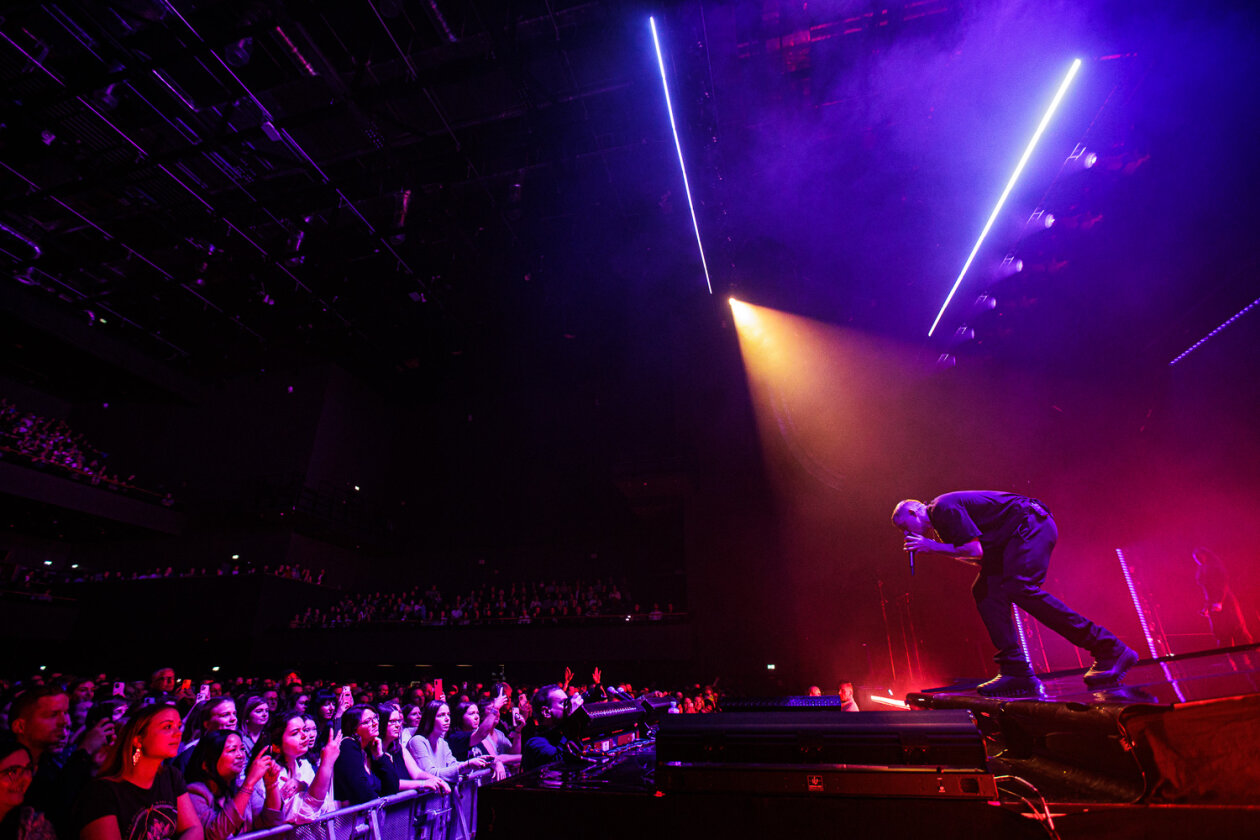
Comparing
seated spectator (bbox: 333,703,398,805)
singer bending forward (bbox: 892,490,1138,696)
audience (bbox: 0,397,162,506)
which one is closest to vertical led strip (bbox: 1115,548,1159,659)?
singer bending forward (bbox: 892,490,1138,696)

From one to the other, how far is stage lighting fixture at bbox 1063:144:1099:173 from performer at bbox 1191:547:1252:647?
3980 millimetres

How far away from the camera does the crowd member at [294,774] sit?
2924mm

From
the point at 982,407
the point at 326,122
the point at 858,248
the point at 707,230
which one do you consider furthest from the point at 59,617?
the point at 982,407

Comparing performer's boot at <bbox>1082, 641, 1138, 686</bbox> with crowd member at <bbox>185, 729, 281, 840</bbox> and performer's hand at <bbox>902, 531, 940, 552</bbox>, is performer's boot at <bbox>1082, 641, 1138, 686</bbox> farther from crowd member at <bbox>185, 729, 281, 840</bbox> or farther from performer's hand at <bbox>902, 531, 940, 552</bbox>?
crowd member at <bbox>185, 729, 281, 840</bbox>

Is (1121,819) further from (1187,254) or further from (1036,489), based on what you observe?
(1036,489)

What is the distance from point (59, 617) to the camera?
1399 centimetres

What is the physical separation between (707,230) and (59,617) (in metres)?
17.7

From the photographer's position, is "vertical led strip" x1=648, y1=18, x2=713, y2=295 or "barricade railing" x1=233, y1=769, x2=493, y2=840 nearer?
"barricade railing" x1=233, y1=769, x2=493, y2=840

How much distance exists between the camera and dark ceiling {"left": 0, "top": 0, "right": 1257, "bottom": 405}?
16.3 ft

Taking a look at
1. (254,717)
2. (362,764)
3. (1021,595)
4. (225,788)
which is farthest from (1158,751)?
(254,717)

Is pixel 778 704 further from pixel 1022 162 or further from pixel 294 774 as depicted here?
pixel 1022 162

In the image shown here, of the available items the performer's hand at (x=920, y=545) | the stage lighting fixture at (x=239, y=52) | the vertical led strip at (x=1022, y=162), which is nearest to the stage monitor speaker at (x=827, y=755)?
the performer's hand at (x=920, y=545)

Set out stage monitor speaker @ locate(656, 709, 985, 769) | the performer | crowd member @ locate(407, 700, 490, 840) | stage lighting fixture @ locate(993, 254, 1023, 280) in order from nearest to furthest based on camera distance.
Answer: stage monitor speaker @ locate(656, 709, 985, 769) → crowd member @ locate(407, 700, 490, 840) → the performer → stage lighting fixture @ locate(993, 254, 1023, 280)

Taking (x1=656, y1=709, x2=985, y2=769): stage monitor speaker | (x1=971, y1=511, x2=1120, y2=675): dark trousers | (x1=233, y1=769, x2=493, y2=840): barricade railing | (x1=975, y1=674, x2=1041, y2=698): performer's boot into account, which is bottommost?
(x1=233, y1=769, x2=493, y2=840): barricade railing
